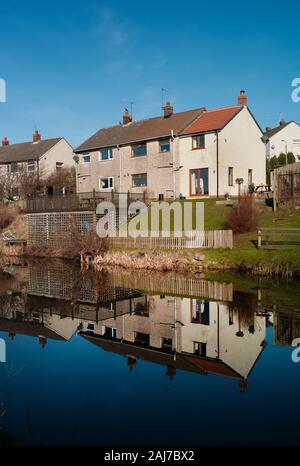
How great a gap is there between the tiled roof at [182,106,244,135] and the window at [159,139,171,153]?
71.2 inches

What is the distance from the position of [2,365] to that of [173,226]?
762 inches

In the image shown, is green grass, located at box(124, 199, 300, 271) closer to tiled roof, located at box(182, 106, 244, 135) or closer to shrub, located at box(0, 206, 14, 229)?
tiled roof, located at box(182, 106, 244, 135)

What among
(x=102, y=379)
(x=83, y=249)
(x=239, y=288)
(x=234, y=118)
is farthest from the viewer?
(x=234, y=118)

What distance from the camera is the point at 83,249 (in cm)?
2712

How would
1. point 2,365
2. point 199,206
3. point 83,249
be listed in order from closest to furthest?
point 2,365 < point 83,249 < point 199,206

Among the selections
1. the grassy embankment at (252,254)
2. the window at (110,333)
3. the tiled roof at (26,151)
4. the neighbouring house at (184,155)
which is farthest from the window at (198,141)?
the window at (110,333)

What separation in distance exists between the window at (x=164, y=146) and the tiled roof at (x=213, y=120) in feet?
5.93

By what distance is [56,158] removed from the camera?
5369 centimetres

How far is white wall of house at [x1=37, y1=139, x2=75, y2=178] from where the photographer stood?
5175cm

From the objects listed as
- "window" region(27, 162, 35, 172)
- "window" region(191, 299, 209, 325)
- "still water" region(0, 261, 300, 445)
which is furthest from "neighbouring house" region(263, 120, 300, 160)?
"window" region(191, 299, 209, 325)

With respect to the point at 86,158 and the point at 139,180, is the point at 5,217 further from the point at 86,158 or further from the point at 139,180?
the point at 139,180

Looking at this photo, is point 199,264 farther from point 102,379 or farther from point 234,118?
point 234,118
